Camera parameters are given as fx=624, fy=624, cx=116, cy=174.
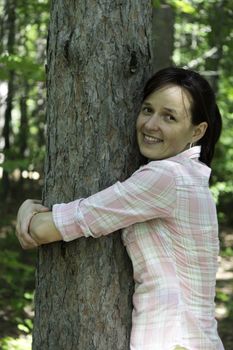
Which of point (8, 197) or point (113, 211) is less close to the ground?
point (113, 211)

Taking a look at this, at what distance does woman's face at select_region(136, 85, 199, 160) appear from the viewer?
8.57 feet

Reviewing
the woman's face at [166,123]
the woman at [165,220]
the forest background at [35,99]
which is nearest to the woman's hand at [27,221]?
the woman at [165,220]

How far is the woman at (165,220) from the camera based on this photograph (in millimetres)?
2471

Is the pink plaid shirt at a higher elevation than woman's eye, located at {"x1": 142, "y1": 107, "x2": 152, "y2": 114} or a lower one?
lower

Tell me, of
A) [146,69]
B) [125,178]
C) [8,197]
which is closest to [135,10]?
[146,69]

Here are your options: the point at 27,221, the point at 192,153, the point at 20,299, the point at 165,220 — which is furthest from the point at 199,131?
the point at 20,299

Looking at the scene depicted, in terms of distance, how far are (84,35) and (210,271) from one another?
3.72 feet

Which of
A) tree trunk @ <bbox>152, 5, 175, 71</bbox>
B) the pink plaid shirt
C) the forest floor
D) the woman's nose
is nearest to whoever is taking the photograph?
the pink plaid shirt

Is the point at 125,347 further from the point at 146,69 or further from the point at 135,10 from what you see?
the point at 135,10

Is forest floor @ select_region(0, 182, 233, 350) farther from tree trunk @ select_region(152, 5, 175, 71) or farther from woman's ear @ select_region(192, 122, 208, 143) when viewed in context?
woman's ear @ select_region(192, 122, 208, 143)

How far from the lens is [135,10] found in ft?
9.04

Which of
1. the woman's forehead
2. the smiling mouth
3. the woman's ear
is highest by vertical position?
the woman's forehead

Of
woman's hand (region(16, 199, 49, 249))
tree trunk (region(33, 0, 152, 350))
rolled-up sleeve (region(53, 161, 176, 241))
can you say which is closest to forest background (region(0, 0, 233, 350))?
tree trunk (region(33, 0, 152, 350))

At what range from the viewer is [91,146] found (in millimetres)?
2678
